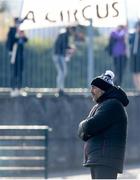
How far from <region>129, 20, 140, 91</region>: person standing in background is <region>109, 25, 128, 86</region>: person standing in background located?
9.6 inches

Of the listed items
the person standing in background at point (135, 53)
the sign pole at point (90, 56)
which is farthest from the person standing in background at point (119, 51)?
the sign pole at point (90, 56)

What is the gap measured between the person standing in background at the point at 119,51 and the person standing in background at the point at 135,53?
0.24 meters

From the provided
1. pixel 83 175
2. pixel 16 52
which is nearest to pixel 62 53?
pixel 16 52

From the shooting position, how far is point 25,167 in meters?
15.7

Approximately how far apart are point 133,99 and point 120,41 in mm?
1194

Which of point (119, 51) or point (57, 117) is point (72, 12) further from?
point (119, 51)

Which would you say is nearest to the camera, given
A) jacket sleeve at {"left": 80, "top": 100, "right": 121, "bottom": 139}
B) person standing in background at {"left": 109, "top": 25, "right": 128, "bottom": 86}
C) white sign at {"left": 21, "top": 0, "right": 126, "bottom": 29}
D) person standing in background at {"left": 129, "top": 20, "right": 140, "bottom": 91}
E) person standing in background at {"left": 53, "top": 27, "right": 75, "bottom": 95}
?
jacket sleeve at {"left": 80, "top": 100, "right": 121, "bottom": 139}

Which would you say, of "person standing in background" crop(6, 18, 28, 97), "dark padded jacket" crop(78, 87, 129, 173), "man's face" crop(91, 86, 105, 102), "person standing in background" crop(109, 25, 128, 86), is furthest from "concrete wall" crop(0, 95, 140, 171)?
"dark padded jacket" crop(78, 87, 129, 173)

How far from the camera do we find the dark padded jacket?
9750mm

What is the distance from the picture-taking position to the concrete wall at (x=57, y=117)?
56.2 ft

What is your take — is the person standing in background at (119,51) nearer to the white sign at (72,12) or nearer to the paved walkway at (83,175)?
the paved walkway at (83,175)

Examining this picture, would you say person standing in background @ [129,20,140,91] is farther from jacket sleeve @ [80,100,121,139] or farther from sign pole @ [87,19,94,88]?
jacket sleeve @ [80,100,121,139]

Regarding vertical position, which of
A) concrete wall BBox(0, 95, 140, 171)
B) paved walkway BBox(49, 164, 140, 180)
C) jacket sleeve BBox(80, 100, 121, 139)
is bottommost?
paved walkway BBox(49, 164, 140, 180)

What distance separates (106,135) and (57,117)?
785 centimetres
